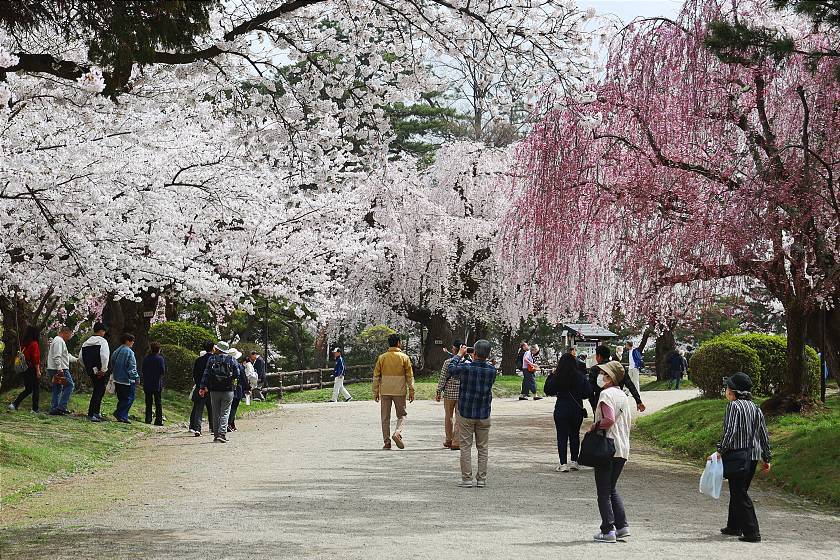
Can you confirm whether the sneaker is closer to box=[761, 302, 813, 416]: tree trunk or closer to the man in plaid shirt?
the man in plaid shirt

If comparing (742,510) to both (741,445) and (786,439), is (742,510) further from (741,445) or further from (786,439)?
(786,439)

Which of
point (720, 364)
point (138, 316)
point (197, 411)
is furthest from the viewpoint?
point (138, 316)

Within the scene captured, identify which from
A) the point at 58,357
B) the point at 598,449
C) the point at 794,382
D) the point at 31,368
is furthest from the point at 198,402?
the point at 598,449

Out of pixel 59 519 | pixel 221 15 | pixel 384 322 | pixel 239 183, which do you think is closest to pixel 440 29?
pixel 221 15

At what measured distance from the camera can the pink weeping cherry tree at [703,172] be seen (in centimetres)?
1412

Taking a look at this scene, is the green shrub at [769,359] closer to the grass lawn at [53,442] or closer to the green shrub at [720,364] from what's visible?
the green shrub at [720,364]

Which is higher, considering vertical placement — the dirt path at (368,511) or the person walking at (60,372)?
the person walking at (60,372)

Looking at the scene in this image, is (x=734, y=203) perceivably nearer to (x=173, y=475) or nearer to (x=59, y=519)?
(x=173, y=475)

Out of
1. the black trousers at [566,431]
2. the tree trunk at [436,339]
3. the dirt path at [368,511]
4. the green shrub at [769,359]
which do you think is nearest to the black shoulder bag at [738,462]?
the dirt path at [368,511]

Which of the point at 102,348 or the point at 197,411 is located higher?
the point at 102,348

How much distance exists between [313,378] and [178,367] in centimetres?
1564

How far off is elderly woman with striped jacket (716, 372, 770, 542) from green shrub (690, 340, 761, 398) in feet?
45.3

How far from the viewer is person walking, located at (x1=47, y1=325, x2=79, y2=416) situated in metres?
18.9

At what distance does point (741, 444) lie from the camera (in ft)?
29.8
